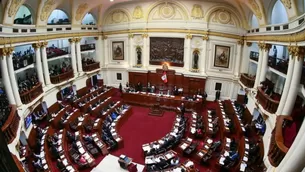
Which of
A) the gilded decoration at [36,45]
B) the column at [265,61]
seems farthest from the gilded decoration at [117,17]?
the column at [265,61]

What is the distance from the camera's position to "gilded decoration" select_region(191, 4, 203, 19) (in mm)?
20631

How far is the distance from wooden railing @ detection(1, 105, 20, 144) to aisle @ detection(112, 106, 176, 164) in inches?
236

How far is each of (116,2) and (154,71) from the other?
28.2ft

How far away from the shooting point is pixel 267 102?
37.9 feet

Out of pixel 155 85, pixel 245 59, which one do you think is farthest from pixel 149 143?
pixel 245 59

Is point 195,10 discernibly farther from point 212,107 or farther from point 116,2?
point 212,107

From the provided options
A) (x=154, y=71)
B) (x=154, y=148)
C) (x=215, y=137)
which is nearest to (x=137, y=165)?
(x=154, y=148)

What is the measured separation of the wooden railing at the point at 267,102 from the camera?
10898 millimetres

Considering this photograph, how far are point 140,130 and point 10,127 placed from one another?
9.07 m

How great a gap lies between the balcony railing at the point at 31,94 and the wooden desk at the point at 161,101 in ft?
28.4

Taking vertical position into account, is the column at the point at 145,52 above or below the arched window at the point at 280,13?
below

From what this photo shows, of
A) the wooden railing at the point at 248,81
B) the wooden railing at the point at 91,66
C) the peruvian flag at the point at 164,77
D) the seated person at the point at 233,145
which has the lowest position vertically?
the seated person at the point at 233,145

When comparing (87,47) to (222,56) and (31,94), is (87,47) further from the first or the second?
(222,56)

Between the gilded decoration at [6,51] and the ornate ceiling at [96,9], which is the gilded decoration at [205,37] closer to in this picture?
the ornate ceiling at [96,9]
